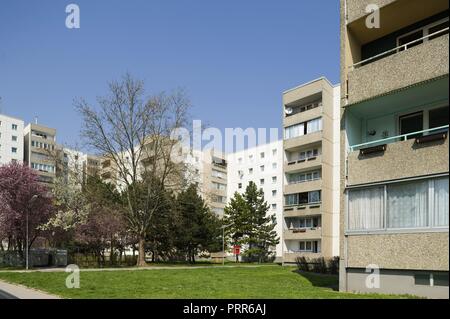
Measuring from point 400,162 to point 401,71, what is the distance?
280 cm

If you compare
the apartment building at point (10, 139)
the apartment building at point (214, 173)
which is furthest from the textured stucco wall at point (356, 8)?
the apartment building at point (10, 139)

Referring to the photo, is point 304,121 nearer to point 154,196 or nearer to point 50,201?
point 154,196

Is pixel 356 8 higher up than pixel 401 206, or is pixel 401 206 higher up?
pixel 356 8

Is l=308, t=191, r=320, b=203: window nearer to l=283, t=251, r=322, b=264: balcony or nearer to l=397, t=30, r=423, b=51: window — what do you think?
l=283, t=251, r=322, b=264: balcony

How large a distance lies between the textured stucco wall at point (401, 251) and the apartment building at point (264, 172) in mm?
51727

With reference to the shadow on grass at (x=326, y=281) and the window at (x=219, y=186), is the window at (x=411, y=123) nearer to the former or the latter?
the shadow on grass at (x=326, y=281)

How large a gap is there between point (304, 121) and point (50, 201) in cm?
2709

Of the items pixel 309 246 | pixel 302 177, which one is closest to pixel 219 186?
pixel 302 177

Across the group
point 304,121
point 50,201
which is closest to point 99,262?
point 50,201

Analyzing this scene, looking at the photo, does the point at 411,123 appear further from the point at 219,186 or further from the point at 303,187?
Result: the point at 219,186

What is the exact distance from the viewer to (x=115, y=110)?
40406 millimetres

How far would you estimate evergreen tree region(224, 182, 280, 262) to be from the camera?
6244 cm

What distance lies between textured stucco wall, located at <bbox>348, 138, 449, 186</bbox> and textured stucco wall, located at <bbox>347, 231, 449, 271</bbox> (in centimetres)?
176

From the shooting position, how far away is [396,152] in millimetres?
13758
